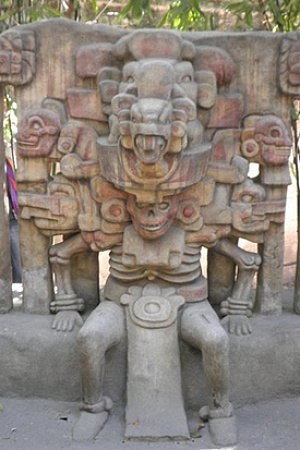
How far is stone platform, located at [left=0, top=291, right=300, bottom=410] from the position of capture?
333 cm

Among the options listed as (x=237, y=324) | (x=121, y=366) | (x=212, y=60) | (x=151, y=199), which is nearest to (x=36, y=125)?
(x=151, y=199)

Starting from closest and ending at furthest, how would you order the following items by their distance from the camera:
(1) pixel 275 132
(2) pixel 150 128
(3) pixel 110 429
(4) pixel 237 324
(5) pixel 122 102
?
(2) pixel 150 128 → (5) pixel 122 102 → (3) pixel 110 429 → (1) pixel 275 132 → (4) pixel 237 324

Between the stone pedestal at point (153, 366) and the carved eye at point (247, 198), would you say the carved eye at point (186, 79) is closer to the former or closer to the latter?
the carved eye at point (247, 198)

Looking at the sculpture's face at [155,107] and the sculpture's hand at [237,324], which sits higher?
the sculpture's face at [155,107]

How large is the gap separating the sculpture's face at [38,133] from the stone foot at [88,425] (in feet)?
4.31

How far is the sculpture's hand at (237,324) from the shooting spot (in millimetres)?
3350

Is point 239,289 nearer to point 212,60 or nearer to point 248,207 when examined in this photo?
point 248,207

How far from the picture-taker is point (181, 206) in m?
3.22

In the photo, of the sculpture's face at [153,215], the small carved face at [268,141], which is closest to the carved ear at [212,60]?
the small carved face at [268,141]

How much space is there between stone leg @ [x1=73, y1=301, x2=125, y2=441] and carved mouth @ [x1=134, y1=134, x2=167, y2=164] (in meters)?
0.84

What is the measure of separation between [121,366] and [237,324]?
64 centimetres

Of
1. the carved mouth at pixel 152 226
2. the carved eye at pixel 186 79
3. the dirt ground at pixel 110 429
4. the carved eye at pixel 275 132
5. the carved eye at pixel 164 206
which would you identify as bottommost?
the dirt ground at pixel 110 429

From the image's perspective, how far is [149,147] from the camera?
2816 mm

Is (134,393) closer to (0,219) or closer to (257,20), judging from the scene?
(0,219)
